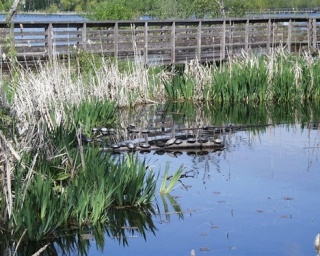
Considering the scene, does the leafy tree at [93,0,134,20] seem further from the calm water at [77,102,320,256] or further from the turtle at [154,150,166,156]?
the turtle at [154,150,166,156]

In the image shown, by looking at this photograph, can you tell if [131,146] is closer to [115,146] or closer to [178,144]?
[115,146]

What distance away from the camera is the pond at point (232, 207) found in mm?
8469

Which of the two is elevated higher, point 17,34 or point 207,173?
point 17,34

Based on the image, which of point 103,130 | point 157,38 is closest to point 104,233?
point 103,130

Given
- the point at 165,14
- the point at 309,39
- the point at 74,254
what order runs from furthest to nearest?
the point at 165,14 < the point at 309,39 < the point at 74,254

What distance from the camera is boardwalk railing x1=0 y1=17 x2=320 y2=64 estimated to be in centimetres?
2022

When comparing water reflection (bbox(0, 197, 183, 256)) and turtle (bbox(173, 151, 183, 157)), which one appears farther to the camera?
turtle (bbox(173, 151, 183, 157))

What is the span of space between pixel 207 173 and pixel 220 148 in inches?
70.1

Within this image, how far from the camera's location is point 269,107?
1820 cm

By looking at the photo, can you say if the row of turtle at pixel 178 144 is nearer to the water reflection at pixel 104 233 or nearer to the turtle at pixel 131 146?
the turtle at pixel 131 146

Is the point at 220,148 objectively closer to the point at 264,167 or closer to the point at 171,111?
the point at 264,167

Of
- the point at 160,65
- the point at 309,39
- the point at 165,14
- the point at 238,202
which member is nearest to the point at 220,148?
the point at 238,202

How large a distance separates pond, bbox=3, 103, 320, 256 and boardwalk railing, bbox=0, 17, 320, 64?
555 cm

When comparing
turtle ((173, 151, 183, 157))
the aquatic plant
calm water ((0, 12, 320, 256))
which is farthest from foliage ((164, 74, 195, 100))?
the aquatic plant
